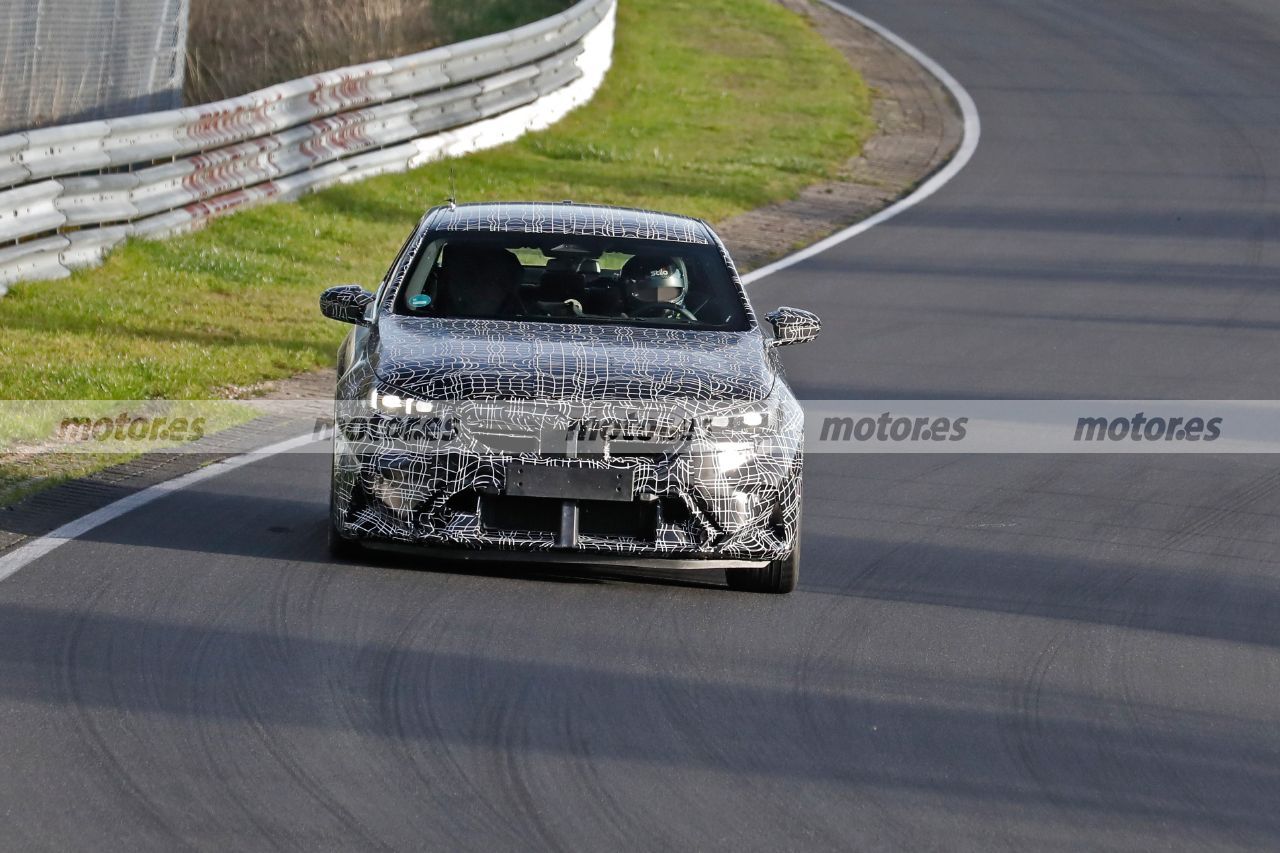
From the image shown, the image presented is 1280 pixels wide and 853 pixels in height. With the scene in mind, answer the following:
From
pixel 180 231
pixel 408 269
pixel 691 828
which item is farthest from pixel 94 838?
pixel 180 231

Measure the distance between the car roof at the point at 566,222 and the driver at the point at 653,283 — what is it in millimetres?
183

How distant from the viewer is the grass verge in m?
12.7

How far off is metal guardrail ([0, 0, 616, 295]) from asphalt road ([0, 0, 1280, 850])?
5.00 metres

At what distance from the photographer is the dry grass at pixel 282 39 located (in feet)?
70.1

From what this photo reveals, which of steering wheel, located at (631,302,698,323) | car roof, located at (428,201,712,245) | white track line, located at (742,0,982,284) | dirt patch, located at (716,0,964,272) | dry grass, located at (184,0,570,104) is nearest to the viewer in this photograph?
steering wheel, located at (631,302,698,323)

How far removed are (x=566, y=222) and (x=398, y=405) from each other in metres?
1.94

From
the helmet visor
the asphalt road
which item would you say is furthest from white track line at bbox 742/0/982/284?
the helmet visor

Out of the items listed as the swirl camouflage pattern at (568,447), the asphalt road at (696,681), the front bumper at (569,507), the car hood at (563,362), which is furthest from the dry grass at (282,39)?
the front bumper at (569,507)

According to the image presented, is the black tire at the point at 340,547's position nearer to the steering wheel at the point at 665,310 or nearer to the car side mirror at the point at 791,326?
the steering wheel at the point at 665,310

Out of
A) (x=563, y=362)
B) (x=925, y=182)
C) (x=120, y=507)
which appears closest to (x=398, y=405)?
(x=563, y=362)

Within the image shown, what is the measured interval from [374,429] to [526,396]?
0.63 meters

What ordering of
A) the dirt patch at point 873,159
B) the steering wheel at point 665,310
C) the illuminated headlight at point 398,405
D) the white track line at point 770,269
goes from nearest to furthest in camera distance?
1. the illuminated headlight at point 398,405
2. the white track line at point 770,269
3. the steering wheel at point 665,310
4. the dirt patch at point 873,159

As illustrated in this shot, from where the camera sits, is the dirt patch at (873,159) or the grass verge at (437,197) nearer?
the grass verge at (437,197)

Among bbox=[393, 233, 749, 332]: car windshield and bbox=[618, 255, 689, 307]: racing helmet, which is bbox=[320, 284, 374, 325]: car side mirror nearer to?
bbox=[393, 233, 749, 332]: car windshield
